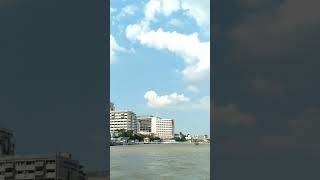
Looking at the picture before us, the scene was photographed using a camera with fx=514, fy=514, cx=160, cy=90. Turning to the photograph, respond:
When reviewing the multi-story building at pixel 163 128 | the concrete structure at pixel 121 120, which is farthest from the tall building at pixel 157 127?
the concrete structure at pixel 121 120

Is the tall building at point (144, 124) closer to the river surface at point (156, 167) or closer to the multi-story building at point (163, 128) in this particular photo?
the multi-story building at point (163, 128)

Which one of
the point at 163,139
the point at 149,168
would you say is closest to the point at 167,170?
the point at 149,168
